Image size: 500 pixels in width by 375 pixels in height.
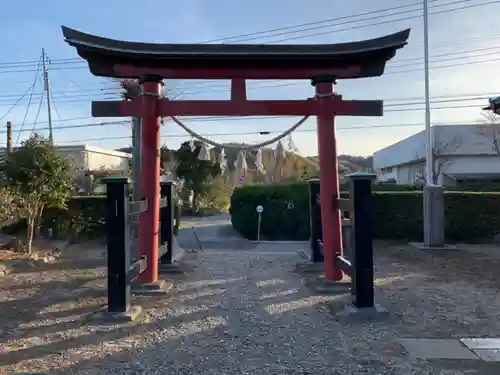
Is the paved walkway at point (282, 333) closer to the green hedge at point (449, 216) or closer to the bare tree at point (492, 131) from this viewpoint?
the green hedge at point (449, 216)

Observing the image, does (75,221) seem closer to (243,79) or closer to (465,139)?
(243,79)

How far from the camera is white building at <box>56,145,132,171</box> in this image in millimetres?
26016

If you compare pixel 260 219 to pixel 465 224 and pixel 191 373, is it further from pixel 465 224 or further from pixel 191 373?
pixel 191 373

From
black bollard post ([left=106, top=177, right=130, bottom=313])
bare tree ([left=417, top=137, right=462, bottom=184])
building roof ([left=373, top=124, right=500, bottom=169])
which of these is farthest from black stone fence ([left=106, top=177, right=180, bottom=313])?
building roof ([left=373, top=124, right=500, bottom=169])

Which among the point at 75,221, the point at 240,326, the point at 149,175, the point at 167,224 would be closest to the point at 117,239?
the point at 149,175

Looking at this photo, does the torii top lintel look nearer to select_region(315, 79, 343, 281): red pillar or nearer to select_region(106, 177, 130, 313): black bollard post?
select_region(315, 79, 343, 281): red pillar

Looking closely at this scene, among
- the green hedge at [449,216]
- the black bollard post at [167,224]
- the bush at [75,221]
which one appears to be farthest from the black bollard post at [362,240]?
the bush at [75,221]

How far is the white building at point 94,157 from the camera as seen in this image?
26016 mm

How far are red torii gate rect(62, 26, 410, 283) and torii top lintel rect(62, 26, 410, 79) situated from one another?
0.5 inches

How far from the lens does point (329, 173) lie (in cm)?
663

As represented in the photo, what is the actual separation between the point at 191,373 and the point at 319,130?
13.1ft

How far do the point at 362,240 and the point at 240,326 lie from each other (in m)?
1.65

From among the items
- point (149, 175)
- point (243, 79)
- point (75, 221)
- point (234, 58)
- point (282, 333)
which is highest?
point (234, 58)

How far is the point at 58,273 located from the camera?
811 cm
